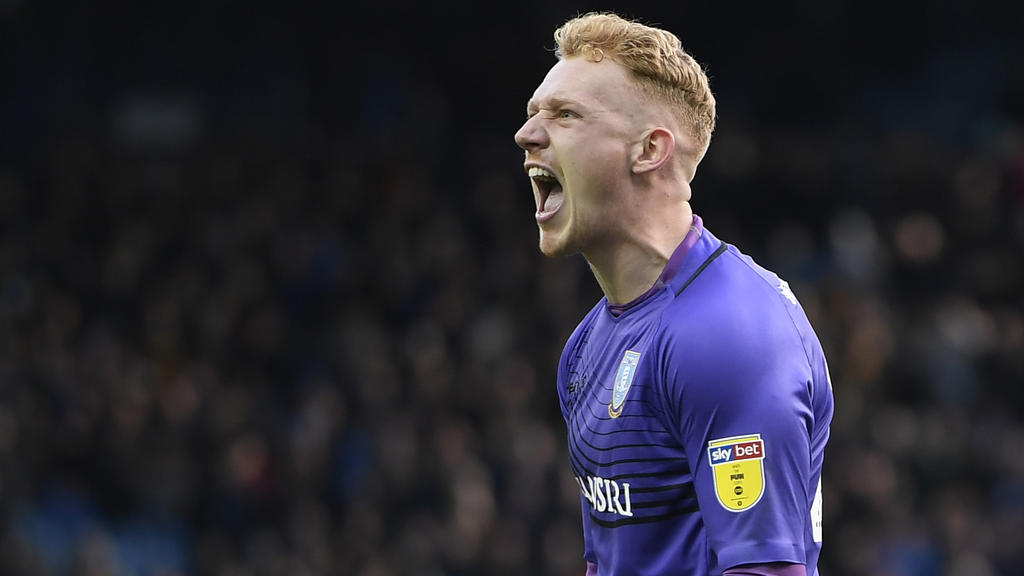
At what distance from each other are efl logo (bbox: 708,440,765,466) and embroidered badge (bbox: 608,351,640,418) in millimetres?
310

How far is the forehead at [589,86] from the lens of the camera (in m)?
3.07

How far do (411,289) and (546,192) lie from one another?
9.14 m

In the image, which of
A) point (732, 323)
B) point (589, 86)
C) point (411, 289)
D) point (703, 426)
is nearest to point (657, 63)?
point (589, 86)

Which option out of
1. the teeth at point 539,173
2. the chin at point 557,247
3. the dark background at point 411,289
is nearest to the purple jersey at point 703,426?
the chin at point 557,247

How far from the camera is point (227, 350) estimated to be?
1183cm

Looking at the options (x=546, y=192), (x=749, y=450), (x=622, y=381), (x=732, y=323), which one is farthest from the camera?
(x=546, y=192)

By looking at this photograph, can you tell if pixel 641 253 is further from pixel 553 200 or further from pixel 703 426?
pixel 703 426

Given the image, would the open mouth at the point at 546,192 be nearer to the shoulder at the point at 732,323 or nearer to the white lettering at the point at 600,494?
the shoulder at the point at 732,323

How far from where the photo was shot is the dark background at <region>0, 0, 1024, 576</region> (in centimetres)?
1028

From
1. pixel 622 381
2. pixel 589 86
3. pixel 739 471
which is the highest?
pixel 589 86

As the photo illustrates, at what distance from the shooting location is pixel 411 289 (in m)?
12.3

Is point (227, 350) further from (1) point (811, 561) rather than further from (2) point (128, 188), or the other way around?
(1) point (811, 561)

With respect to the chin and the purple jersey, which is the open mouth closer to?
the chin

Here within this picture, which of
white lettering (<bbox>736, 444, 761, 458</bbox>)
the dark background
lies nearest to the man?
white lettering (<bbox>736, 444, 761, 458</bbox>)
